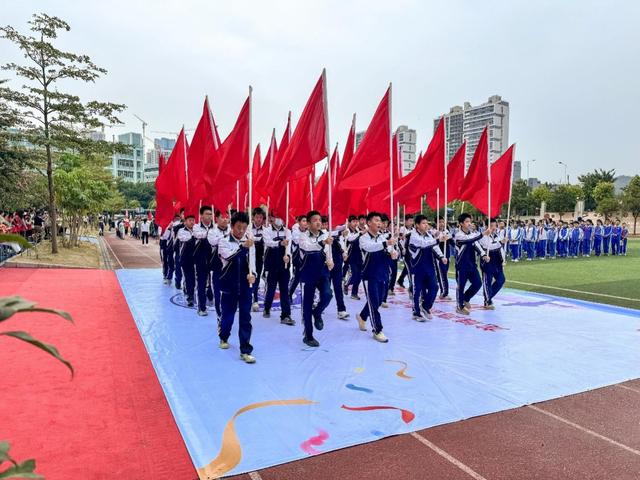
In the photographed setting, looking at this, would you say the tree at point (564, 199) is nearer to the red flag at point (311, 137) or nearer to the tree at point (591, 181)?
the tree at point (591, 181)

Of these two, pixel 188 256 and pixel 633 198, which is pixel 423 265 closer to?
pixel 188 256

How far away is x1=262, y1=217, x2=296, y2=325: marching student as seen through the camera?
7.36 meters

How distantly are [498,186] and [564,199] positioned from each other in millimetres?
42877

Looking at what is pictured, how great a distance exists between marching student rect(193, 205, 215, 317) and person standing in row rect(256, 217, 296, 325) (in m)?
0.95

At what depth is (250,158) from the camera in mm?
5770

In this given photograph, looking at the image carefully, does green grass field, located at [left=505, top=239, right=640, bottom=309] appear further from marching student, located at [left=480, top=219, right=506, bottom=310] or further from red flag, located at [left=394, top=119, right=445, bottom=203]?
red flag, located at [left=394, top=119, right=445, bottom=203]

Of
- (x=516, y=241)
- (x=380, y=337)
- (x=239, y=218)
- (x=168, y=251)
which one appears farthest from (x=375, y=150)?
(x=516, y=241)

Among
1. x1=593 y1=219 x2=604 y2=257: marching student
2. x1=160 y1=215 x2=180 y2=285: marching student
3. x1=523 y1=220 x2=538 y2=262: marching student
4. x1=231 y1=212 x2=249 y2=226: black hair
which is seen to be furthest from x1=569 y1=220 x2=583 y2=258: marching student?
x1=231 y1=212 x2=249 y2=226: black hair

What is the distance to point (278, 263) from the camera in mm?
7566

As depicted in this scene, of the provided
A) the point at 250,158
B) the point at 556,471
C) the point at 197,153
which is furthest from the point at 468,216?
the point at 556,471

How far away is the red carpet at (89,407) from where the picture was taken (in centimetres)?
305

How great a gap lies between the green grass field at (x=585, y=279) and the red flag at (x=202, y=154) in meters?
7.55

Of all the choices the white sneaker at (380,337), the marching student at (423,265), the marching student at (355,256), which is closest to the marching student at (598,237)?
the marching student at (355,256)

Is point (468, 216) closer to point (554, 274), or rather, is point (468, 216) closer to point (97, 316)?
point (97, 316)
